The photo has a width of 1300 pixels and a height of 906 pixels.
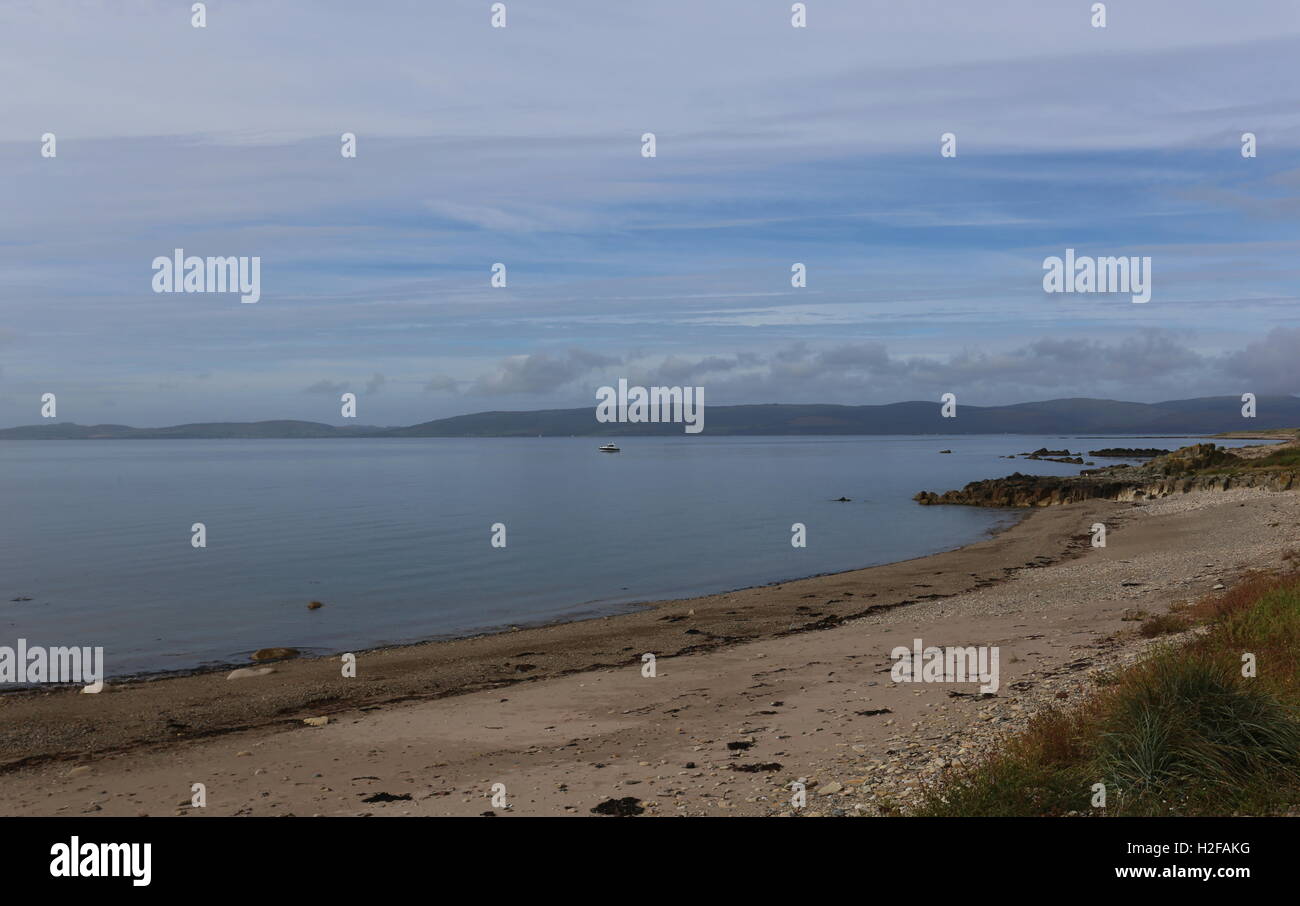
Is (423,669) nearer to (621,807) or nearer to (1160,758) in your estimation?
(621,807)

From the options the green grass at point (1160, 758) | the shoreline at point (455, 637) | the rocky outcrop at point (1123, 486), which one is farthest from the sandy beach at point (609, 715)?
the rocky outcrop at point (1123, 486)

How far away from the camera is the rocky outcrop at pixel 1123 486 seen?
6006 centimetres

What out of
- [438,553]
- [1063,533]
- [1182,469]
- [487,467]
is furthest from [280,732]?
[487,467]

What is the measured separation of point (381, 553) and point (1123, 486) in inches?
2128

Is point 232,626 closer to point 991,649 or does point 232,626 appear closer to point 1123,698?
point 991,649

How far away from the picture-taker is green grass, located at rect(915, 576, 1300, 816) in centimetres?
736

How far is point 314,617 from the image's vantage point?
27.5 meters

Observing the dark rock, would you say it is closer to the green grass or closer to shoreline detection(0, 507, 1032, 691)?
the green grass

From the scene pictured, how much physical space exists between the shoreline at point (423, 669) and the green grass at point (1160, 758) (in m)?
11.7

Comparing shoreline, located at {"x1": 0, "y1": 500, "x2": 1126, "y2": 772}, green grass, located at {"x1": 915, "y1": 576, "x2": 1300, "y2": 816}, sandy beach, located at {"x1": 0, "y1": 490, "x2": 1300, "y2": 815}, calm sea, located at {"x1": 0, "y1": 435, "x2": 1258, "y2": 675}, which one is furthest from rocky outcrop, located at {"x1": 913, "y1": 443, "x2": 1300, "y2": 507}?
green grass, located at {"x1": 915, "y1": 576, "x2": 1300, "y2": 816}

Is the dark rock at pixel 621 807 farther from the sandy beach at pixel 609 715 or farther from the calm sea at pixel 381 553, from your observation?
the calm sea at pixel 381 553

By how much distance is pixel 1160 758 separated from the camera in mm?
7738

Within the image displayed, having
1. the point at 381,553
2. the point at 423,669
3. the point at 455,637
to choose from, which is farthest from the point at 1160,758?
the point at 381,553

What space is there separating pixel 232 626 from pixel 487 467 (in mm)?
108836
